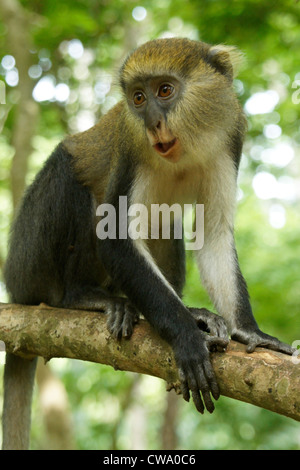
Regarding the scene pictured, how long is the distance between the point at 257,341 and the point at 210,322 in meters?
0.52

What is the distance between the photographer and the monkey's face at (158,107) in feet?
14.9

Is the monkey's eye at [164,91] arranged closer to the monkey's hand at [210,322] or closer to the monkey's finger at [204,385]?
the monkey's hand at [210,322]

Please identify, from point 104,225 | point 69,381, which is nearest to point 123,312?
point 104,225

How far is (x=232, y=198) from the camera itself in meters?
5.33

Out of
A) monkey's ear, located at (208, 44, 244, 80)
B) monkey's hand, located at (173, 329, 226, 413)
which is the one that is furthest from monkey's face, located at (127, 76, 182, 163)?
monkey's hand, located at (173, 329, 226, 413)

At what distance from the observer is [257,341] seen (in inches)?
161

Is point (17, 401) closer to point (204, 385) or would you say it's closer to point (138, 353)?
point (138, 353)

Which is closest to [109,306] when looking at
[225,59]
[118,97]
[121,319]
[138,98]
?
[121,319]

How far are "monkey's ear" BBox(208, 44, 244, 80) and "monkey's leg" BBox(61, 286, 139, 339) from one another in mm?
2394

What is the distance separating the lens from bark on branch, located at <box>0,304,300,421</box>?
333 cm

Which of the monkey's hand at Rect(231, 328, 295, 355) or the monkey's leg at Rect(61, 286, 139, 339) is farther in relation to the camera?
the monkey's leg at Rect(61, 286, 139, 339)

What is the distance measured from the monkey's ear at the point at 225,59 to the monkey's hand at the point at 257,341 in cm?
247

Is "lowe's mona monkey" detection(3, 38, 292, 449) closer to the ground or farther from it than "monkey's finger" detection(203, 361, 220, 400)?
farther from it

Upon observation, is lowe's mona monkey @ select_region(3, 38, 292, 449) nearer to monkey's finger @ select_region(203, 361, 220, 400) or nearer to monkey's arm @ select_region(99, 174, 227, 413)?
monkey's arm @ select_region(99, 174, 227, 413)
